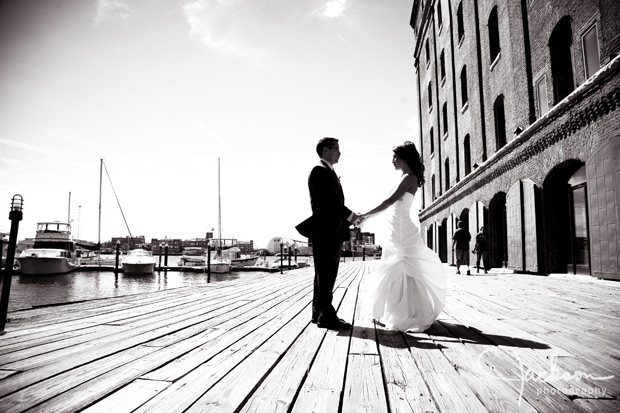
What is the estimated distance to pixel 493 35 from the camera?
48.0 feet

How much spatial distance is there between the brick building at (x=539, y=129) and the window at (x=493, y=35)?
39 millimetres

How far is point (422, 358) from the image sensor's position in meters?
2.38

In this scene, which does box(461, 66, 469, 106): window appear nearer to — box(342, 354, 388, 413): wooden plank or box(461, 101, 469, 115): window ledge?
box(461, 101, 469, 115): window ledge

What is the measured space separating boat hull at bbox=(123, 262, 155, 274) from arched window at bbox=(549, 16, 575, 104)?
32.5 m

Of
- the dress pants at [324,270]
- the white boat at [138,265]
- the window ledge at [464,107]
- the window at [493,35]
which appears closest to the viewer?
the dress pants at [324,270]

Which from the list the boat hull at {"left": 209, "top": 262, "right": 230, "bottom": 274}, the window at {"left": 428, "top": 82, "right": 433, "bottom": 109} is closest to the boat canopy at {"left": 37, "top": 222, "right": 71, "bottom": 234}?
the boat hull at {"left": 209, "top": 262, "right": 230, "bottom": 274}

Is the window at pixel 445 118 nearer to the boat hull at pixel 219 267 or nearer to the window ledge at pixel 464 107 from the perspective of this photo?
the window ledge at pixel 464 107

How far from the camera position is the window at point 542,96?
1054 cm

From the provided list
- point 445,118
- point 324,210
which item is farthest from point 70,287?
point 324,210

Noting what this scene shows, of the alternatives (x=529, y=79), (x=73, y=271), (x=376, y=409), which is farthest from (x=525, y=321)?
(x=73, y=271)

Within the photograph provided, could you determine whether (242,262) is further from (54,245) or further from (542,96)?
(542,96)

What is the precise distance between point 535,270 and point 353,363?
10.4 metres

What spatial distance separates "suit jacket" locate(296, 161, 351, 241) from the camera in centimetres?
363
